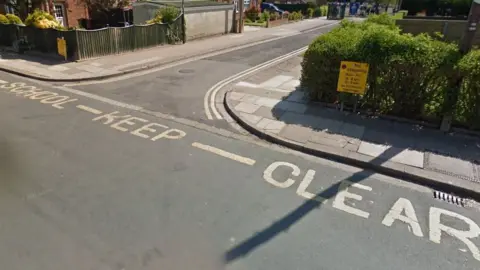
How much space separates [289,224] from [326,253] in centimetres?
55

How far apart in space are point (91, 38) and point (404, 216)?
13044mm

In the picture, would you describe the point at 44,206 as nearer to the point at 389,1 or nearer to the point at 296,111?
the point at 296,111

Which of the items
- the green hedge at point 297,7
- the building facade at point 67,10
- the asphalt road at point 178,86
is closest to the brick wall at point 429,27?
the asphalt road at point 178,86

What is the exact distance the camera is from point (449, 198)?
4.18 meters

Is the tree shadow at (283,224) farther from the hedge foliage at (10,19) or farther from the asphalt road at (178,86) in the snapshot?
the hedge foliage at (10,19)

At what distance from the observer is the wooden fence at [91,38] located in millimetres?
12219

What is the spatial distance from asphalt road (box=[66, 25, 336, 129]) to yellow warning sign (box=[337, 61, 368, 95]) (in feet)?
8.84

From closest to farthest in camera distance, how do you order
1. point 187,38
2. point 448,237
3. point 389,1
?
point 448,237
point 187,38
point 389,1

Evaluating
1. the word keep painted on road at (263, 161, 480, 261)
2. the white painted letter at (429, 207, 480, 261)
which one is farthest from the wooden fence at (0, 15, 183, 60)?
the white painted letter at (429, 207, 480, 261)

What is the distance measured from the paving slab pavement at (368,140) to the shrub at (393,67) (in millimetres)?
442

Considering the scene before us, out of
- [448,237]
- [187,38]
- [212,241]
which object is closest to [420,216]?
[448,237]

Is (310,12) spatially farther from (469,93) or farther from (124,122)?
(124,122)

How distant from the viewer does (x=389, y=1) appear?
182 ft

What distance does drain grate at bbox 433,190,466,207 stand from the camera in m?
4.09
